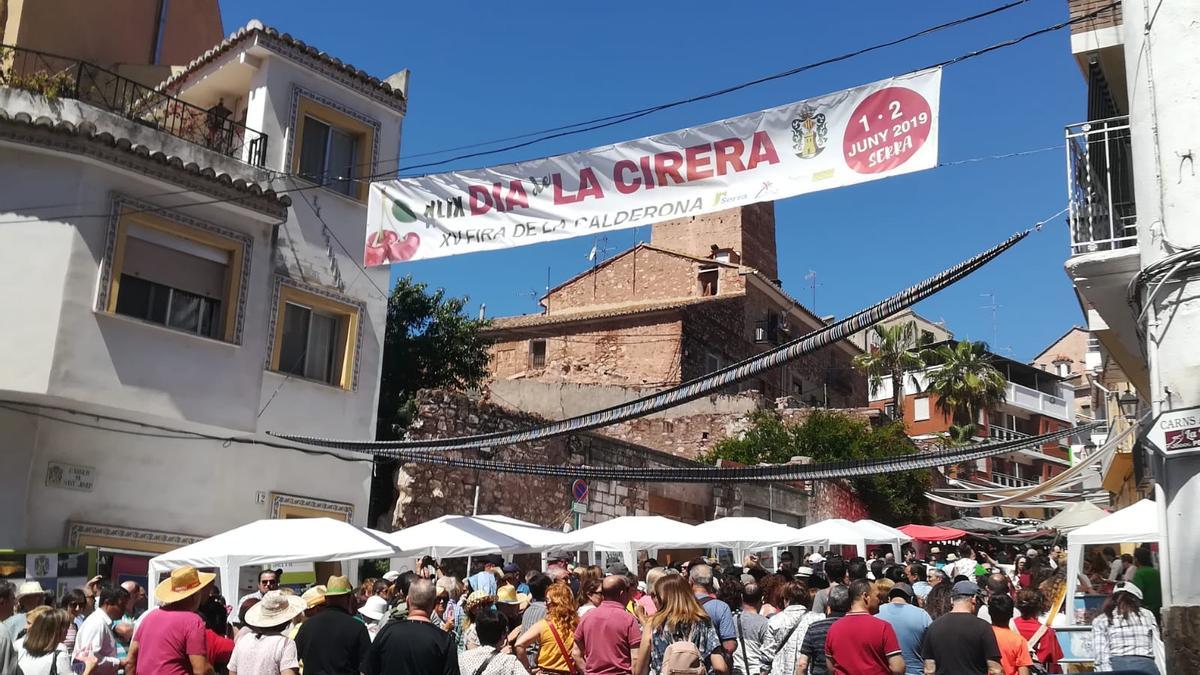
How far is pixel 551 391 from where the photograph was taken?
113 ft

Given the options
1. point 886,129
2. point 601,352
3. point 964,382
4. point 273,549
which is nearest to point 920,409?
point 964,382

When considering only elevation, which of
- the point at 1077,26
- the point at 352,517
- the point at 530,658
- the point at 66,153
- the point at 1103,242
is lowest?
the point at 530,658

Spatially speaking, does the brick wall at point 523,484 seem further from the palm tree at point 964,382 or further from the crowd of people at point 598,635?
the palm tree at point 964,382

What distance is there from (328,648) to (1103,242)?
758cm

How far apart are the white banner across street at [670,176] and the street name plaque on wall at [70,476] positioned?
542 centimetres

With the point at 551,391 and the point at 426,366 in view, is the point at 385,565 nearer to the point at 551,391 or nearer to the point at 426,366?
the point at 426,366

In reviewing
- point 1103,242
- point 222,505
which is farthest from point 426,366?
point 1103,242

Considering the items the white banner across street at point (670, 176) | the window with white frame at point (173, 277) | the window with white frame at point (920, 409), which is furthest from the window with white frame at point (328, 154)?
the window with white frame at point (920, 409)

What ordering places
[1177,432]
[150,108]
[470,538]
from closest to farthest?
[1177,432] < [470,538] < [150,108]

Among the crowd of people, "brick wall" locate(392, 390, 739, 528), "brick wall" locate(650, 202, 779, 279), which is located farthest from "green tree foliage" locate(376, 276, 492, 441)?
"brick wall" locate(650, 202, 779, 279)

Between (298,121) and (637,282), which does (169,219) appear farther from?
(637,282)

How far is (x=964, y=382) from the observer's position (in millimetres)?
50156

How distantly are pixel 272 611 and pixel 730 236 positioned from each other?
1653 inches

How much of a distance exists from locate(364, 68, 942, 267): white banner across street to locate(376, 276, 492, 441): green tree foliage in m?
11.6
